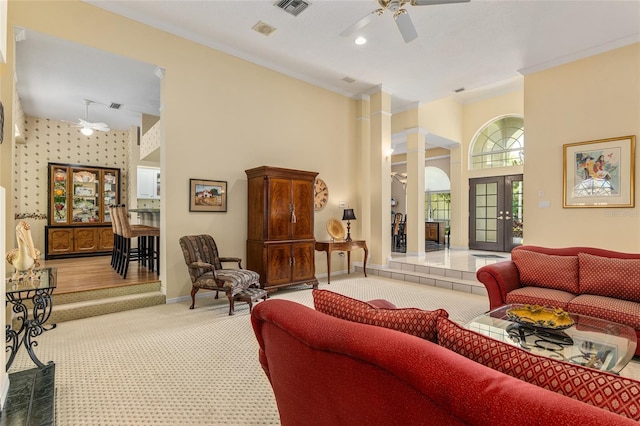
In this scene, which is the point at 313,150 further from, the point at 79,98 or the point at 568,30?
the point at 79,98

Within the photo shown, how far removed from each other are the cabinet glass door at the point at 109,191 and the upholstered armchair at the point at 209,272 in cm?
496

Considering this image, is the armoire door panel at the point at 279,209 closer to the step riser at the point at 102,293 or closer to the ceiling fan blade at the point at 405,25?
the step riser at the point at 102,293

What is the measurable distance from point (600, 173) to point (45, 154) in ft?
35.6

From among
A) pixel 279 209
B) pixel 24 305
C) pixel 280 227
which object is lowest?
pixel 24 305

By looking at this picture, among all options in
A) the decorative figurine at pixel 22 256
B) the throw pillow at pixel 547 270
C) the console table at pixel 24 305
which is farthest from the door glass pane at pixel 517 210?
the decorative figurine at pixel 22 256

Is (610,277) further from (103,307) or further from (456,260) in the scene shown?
(103,307)

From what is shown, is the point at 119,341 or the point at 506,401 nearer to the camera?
the point at 506,401

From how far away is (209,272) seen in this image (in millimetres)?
4188

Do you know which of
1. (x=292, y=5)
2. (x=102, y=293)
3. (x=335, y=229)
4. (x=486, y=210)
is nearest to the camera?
(x=292, y=5)

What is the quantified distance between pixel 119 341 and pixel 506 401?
3541mm

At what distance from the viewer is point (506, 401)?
70cm

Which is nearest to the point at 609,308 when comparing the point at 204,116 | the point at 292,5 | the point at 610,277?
the point at 610,277

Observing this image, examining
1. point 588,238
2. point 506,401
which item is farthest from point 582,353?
point 588,238

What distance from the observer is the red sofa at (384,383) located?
69 centimetres
